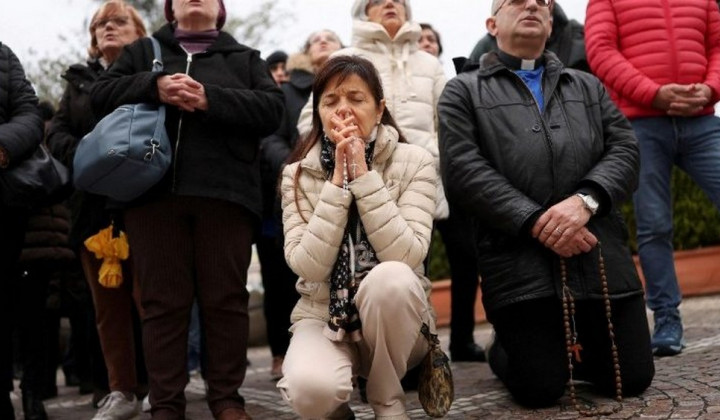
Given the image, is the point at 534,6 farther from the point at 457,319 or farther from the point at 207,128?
the point at 457,319

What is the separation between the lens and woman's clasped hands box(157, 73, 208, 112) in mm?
4051

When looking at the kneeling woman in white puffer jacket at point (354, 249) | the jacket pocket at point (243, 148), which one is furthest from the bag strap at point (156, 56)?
the kneeling woman in white puffer jacket at point (354, 249)

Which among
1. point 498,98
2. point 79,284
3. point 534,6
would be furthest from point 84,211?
point 534,6

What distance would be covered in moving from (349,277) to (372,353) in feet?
1.04

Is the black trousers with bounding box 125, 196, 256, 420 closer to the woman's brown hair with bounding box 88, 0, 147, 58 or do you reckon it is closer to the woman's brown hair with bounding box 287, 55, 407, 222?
the woman's brown hair with bounding box 287, 55, 407, 222

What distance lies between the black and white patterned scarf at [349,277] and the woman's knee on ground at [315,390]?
0.19m

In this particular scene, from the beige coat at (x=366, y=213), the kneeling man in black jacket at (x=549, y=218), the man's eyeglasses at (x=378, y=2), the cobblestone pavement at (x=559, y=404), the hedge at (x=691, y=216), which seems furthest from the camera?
the hedge at (x=691, y=216)

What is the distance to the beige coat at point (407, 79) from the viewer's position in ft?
16.4

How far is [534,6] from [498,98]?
51cm

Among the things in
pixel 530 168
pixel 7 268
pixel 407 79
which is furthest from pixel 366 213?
pixel 7 268

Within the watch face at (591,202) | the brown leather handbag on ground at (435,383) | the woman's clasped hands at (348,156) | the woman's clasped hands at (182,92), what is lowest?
the brown leather handbag on ground at (435,383)

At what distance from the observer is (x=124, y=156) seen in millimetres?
3906

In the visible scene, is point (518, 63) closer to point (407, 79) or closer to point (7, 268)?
point (407, 79)

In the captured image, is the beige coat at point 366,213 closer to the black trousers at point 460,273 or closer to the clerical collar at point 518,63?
the clerical collar at point 518,63
